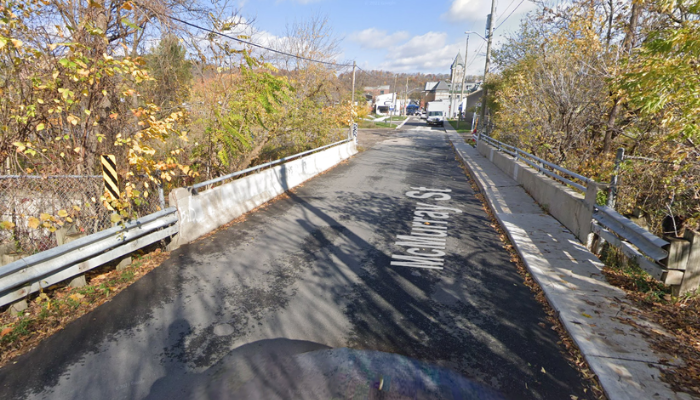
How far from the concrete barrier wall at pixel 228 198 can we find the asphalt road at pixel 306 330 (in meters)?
0.42

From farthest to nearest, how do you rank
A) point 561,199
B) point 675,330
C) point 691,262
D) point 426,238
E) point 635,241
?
point 561,199
point 426,238
point 635,241
point 691,262
point 675,330

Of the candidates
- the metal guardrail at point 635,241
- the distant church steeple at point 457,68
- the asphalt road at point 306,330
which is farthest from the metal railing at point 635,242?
the distant church steeple at point 457,68

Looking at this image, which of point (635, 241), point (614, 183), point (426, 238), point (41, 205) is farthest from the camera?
point (426, 238)

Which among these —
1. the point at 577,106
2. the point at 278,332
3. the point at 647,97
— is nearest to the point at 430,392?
the point at 278,332

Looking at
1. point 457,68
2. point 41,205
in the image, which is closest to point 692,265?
point 41,205

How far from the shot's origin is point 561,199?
8.12 meters

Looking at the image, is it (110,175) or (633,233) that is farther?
(110,175)

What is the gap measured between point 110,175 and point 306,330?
13.6 feet

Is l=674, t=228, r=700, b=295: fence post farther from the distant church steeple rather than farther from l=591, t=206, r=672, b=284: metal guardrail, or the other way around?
the distant church steeple

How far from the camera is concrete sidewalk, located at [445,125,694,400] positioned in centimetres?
334

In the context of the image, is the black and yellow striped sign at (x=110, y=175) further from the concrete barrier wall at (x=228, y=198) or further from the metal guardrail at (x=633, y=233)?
the metal guardrail at (x=633, y=233)

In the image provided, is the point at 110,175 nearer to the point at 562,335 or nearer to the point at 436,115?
the point at 562,335

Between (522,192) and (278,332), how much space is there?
9.13 m

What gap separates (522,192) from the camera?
11.1 m
